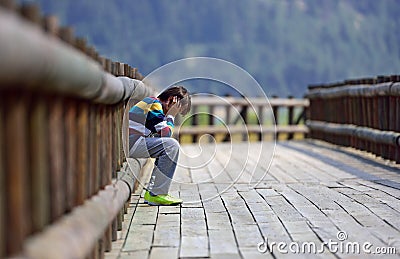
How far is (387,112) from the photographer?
8.09m

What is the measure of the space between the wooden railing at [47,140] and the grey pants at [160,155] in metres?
1.80

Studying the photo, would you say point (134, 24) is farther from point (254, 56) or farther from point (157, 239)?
point (157, 239)

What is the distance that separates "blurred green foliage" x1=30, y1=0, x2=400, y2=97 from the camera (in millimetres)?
108250

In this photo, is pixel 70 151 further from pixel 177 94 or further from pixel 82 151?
pixel 177 94

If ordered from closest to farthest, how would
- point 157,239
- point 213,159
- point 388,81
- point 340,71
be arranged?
point 157,239, point 388,81, point 213,159, point 340,71

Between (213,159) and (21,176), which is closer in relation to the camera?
(21,176)

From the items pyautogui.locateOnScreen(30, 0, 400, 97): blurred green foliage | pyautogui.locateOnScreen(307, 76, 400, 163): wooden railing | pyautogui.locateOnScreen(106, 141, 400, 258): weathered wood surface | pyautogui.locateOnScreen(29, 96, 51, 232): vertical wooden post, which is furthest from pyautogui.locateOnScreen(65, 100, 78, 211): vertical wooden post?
pyautogui.locateOnScreen(30, 0, 400, 97): blurred green foliage

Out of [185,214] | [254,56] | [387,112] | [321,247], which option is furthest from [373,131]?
[254,56]

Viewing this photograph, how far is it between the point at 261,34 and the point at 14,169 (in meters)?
118

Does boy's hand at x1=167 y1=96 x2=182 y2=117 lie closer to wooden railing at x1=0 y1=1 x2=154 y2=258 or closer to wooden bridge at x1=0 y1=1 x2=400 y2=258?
wooden bridge at x1=0 y1=1 x2=400 y2=258

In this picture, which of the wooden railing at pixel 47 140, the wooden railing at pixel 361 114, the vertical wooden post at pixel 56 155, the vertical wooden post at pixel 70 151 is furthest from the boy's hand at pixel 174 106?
the wooden railing at pixel 361 114

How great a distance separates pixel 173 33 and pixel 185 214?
114 meters

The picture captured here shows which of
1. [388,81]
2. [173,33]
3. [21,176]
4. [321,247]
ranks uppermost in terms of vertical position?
[173,33]

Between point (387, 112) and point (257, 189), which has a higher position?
point (387, 112)
